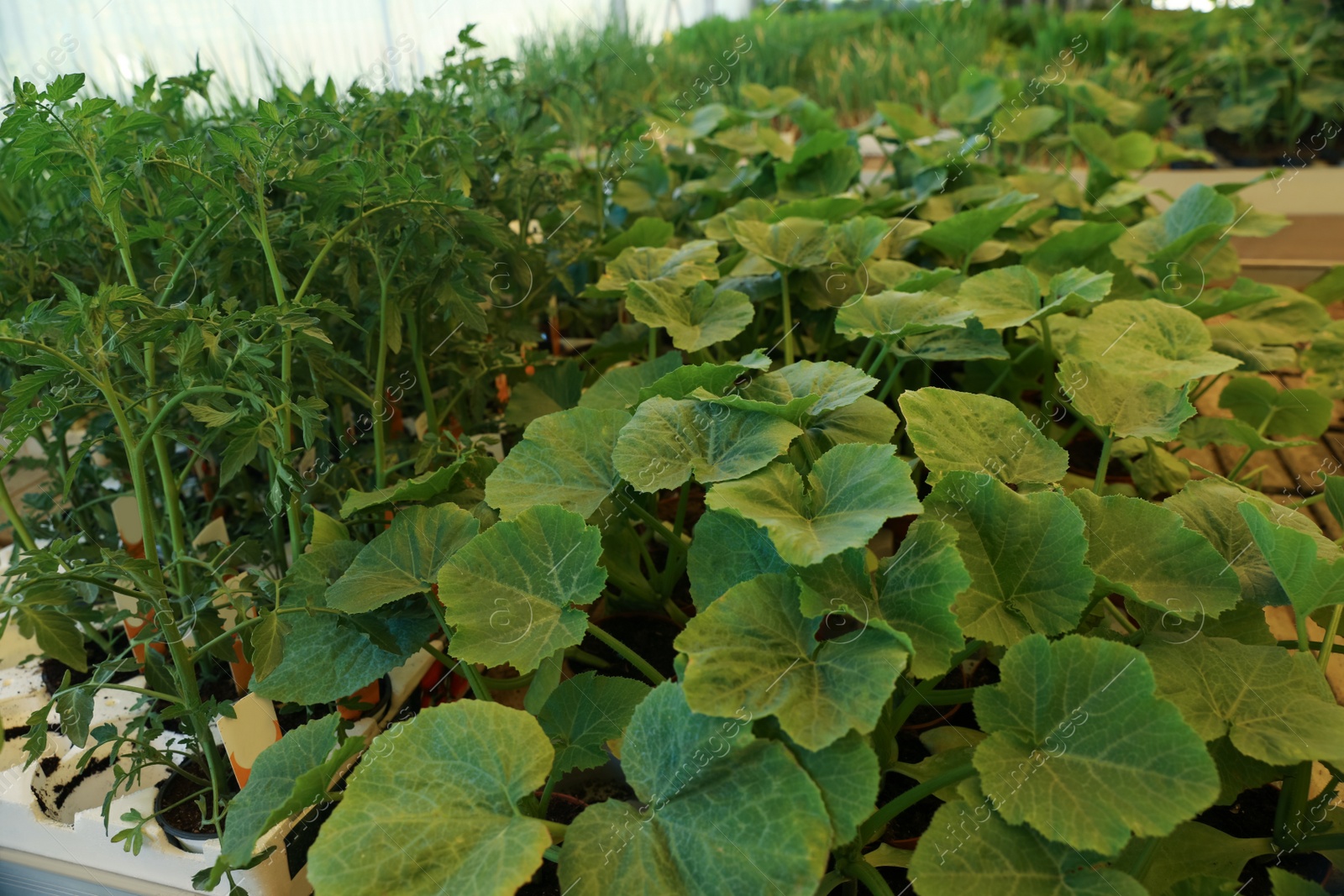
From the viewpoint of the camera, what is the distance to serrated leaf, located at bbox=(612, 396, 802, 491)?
2.73 feet

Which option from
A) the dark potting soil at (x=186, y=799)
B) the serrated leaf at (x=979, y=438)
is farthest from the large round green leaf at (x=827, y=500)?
the dark potting soil at (x=186, y=799)

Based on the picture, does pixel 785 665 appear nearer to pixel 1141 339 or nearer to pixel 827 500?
pixel 827 500

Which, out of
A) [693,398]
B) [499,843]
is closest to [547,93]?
[693,398]

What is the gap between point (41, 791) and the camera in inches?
37.9

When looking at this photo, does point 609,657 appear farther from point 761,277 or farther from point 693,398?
point 761,277

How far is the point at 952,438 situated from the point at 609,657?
513mm

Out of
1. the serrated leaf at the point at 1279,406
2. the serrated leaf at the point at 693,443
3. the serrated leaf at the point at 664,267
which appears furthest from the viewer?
the serrated leaf at the point at 1279,406

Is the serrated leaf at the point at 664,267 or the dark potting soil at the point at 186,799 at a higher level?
the serrated leaf at the point at 664,267

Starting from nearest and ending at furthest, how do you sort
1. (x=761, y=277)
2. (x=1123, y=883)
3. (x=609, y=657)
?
1. (x=1123, y=883)
2. (x=609, y=657)
3. (x=761, y=277)

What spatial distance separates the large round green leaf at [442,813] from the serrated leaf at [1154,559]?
1.69ft

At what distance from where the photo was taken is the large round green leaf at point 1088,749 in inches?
24.4

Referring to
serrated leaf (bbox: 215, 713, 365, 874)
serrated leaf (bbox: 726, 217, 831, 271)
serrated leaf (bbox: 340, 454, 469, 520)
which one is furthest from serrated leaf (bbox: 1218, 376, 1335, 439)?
serrated leaf (bbox: 215, 713, 365, 874)

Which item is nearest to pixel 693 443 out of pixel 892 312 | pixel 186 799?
pixel 892 312

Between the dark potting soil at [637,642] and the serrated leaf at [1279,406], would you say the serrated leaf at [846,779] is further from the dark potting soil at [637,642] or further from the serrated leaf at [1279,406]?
the serrated leaf at [1279,406]
